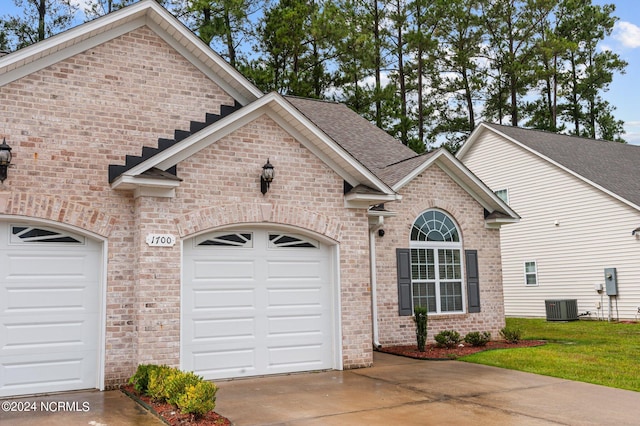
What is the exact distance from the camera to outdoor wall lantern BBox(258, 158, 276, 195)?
34.0 ft

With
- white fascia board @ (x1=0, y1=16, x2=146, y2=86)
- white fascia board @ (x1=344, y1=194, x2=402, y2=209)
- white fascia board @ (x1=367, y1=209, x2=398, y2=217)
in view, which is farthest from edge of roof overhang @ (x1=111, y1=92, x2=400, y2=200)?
white fascia board @ (x1=0, y1=16, x2=146, y2=86)

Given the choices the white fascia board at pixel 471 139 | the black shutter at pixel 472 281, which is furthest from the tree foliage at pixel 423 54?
the black shutter at pixel 472 281

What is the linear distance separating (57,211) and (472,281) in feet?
32.3

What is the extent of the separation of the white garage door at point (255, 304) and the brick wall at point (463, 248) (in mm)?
3234

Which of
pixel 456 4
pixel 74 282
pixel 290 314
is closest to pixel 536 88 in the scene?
pixel 456 4

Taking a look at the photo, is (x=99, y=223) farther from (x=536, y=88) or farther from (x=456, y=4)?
(x=536, y=88)

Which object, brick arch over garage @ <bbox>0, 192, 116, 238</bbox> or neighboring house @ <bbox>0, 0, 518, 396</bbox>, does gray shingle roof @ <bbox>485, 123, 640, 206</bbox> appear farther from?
brick arch over garage @ <bbox>0, 192, 116, 238</bbox>

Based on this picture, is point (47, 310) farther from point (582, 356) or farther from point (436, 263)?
point (582, 356)

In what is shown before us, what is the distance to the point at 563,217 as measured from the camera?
73.2 feet

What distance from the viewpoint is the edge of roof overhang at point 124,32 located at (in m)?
9.61

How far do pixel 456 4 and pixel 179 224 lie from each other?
92.9 ft

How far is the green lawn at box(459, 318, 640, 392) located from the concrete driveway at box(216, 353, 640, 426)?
552mm

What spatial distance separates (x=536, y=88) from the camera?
36938 mm

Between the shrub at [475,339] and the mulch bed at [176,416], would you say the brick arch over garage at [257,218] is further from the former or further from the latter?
the shrub at [475,339]
